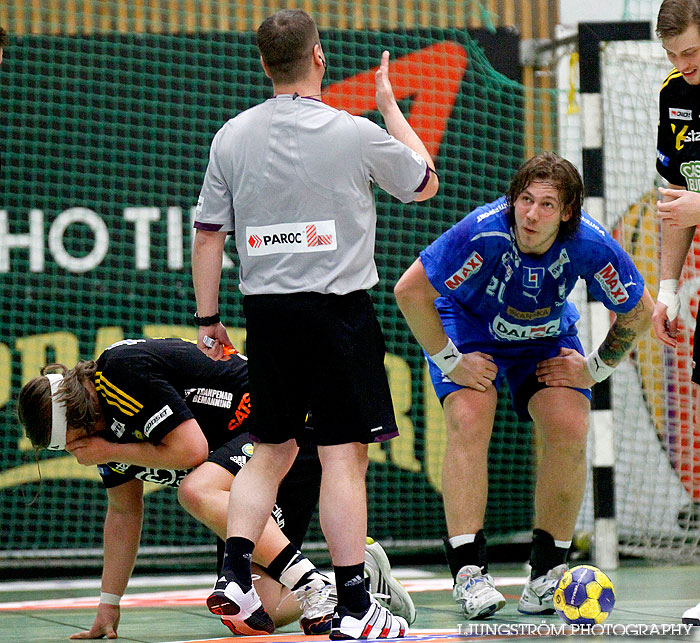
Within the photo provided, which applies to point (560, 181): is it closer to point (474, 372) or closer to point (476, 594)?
point (474, 372)

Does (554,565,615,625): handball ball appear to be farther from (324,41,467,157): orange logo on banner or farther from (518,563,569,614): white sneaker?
(324,41,467,157): orange logo on banner

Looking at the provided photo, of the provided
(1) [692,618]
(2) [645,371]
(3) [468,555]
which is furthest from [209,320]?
(2) [645,371]

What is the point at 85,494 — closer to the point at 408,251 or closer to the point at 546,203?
the point at 408,251

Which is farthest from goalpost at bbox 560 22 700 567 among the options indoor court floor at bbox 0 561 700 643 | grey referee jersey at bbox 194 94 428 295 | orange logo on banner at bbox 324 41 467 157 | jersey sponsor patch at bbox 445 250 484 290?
grey referee jersey at bbox 194 94 428 295

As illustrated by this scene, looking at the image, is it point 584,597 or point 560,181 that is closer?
point 584,597

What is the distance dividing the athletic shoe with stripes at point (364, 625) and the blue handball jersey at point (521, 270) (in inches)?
47.5

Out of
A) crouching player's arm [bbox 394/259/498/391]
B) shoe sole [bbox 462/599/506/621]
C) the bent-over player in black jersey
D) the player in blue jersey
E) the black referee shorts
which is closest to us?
the black referee shorts

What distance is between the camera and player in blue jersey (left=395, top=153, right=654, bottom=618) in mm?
3547

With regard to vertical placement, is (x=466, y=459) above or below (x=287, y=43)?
below

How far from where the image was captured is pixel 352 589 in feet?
9.23

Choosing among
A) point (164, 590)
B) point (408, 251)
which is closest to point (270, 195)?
point (164, 590)

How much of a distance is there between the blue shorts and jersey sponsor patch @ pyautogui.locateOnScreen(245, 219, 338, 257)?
106 cm

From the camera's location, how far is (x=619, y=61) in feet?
19.2

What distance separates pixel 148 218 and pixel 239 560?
Result: 10.2 feet
